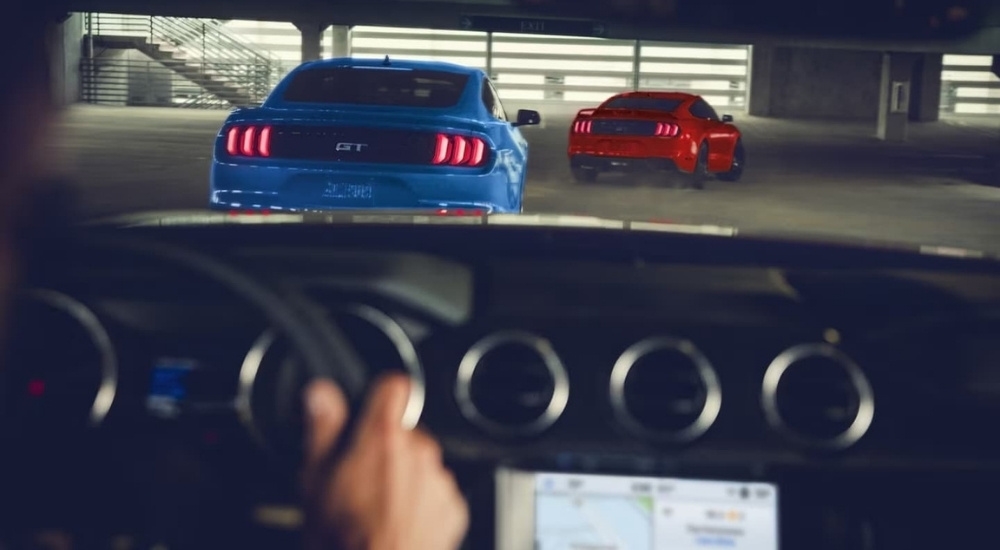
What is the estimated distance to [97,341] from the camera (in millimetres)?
2676

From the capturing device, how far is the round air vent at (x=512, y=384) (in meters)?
2.67

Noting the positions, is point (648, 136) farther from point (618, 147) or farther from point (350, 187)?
point (350, 187)

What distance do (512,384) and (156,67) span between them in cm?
4401

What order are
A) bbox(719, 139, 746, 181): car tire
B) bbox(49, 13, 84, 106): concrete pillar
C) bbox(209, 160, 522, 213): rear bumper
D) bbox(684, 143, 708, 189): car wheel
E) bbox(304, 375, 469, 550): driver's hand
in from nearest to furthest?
bbox(304, 375, 469, 550): driver's hand < bbox(209, 160, 522, 213): rear bumper < bbox(684, 143, 708, 189): car wheel < bbox(719, 139, 746, 181): car tire < bbox(49, 13, 84, 106): concrete pillar

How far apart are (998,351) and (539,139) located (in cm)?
3085

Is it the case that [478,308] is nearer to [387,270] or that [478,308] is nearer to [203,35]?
[387,270]

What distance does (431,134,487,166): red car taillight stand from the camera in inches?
362

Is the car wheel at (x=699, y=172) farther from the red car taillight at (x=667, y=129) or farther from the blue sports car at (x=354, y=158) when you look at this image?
the blue sports car at (x=354, y=158)

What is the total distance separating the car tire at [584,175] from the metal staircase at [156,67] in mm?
24316

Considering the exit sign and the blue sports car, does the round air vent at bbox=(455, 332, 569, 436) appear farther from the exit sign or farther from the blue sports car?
the exit sign

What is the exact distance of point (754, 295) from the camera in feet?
9.18

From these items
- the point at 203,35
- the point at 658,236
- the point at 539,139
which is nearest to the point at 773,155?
the point at 539,139

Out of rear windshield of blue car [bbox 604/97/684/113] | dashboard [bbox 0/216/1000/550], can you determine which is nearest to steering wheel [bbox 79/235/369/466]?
dashboard [bbox 0/216/1000/550]

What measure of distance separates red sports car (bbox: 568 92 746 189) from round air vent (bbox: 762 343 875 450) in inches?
712
